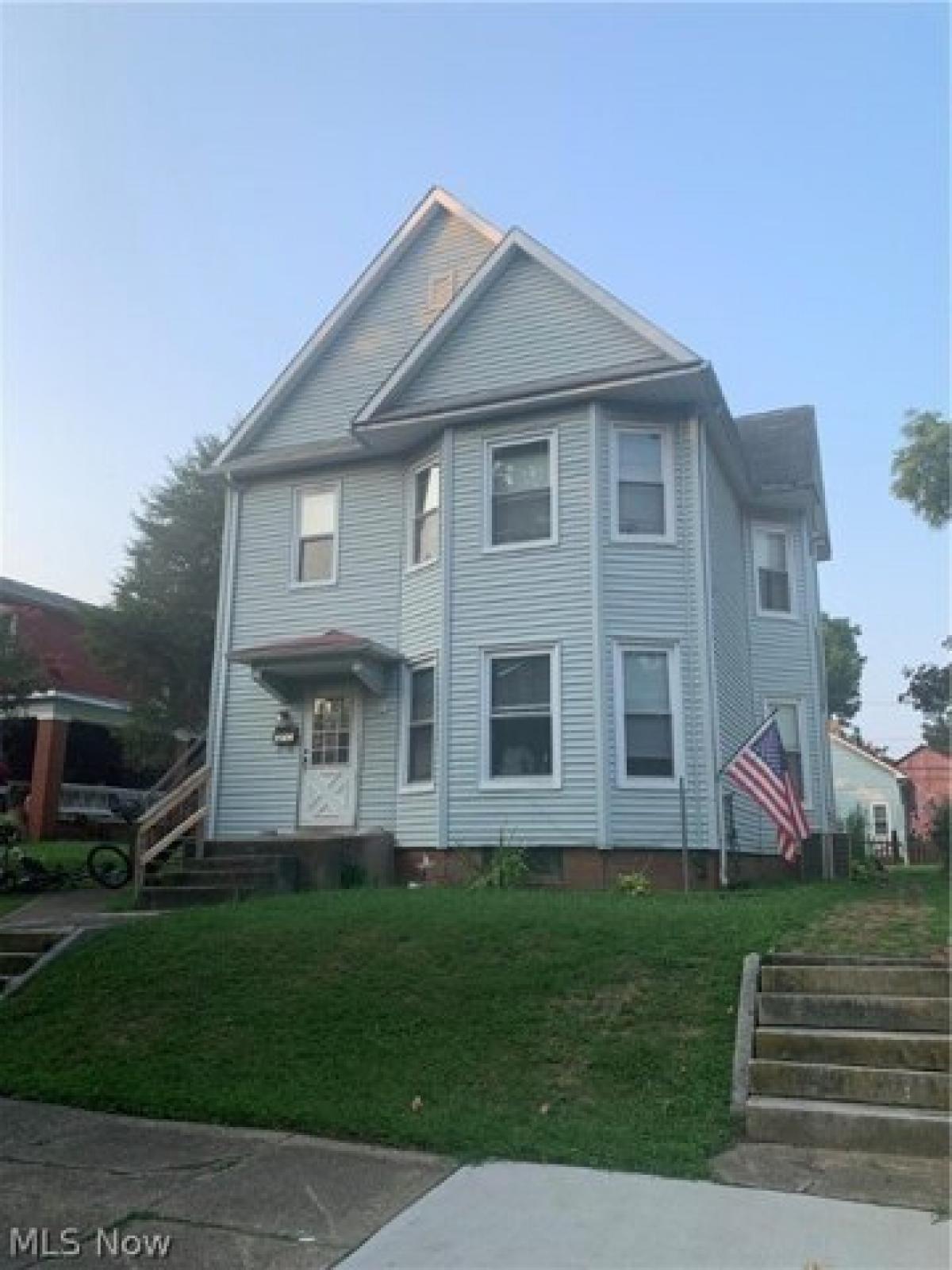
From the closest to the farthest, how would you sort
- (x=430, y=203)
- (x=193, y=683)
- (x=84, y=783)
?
Result: 1. (x=430, y=203)
2. (x=193, y=683)
3. (x=84, y=783)

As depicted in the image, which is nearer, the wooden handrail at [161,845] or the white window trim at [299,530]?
the wooden handrail at [161,845]

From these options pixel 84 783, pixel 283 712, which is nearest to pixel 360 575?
pixel 283 712

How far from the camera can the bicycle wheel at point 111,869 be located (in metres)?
15.2

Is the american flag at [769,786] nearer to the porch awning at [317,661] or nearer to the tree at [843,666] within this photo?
the porch awning at [317,661]

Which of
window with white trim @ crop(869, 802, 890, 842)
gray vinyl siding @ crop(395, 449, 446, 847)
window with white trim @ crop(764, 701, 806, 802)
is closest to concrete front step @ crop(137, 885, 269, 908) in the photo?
gray vinyl siding @ crop(395, 449, 446, 847)

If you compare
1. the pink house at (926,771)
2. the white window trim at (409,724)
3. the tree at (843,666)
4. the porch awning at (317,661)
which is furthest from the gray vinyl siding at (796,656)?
the pink house at (926,771)

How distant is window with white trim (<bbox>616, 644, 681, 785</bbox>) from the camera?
41.7 feet

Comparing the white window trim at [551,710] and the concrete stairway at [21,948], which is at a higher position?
the white window trim at [551,710]

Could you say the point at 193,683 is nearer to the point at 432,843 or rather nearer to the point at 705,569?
the point at 432,843

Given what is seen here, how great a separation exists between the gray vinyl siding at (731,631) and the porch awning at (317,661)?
447 centimetres

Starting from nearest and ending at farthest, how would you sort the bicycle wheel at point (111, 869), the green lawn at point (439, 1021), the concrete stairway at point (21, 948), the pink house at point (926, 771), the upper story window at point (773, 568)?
the green lawn at point (439, 1021) → the concrete stairway at point (21, 948) → the bicycle wheel at point (111, 869) → the upper story window at point (773, 568) → the pink house at point (926, 771)

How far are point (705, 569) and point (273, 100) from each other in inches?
304

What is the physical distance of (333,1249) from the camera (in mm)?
4082

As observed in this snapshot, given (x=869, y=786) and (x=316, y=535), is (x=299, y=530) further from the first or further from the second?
(x=869, y=786)
